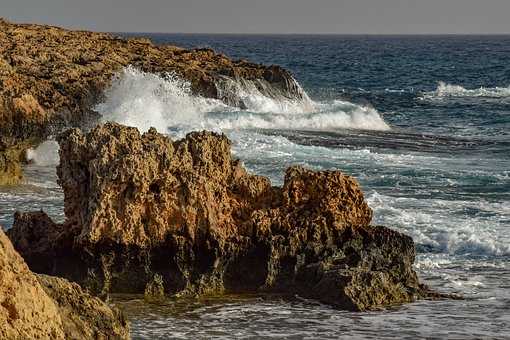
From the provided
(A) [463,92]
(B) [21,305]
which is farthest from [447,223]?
(A) [463,92]

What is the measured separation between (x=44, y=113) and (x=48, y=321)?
44.4 feet

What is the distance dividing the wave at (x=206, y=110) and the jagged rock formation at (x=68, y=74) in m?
0.36

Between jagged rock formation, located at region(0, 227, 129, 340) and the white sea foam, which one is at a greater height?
the white sea foam

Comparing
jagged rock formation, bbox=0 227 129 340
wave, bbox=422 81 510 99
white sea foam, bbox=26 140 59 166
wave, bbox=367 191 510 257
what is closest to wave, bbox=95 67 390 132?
white sea foam, bbox=26 140 59 166

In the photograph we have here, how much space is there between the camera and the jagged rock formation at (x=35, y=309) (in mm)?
5473

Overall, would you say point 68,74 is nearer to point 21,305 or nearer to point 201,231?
point 201,231

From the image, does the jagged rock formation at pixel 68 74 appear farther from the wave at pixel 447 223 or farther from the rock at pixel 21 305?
the rock at pixel 21 305

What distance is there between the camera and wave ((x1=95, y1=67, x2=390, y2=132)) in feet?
80.5

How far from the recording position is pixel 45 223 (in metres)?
10.0

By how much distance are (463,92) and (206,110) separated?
19.9 metres

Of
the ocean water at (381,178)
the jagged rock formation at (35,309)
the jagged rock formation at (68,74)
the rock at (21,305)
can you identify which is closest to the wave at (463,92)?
the ocean water at (381,178)

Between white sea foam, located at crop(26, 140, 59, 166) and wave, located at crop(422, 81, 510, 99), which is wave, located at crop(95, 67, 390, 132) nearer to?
white sea foam, located at crop(26, 140, 59, 166)

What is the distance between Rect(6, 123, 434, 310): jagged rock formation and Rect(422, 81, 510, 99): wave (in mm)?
32507

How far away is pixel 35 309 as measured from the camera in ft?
18.4
